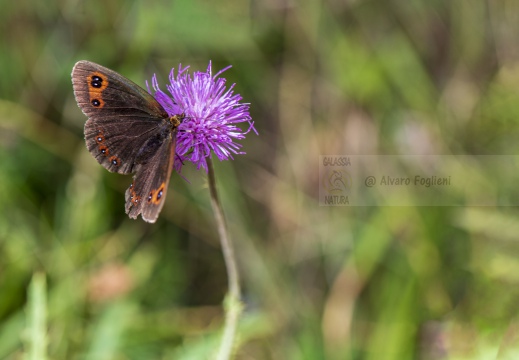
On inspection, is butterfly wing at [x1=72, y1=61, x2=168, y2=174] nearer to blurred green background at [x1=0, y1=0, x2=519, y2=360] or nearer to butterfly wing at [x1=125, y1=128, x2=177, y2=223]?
butterfly wing at [x1=125, y1=128, x2=177, y2=223]

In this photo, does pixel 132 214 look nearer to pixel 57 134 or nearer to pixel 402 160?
pixel 57 134

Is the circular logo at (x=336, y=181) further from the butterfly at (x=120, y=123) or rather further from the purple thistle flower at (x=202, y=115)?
the butterfly at (x=120, y=123)

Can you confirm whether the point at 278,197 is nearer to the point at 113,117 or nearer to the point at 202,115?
the point at 202,115

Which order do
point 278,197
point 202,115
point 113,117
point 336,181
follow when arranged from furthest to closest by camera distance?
point 278,197
point 336,181
point 202,115
point 113,117

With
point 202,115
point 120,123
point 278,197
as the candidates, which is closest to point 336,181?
point 278,197

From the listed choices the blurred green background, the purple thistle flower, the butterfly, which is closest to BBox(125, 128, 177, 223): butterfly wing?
the butterfly
